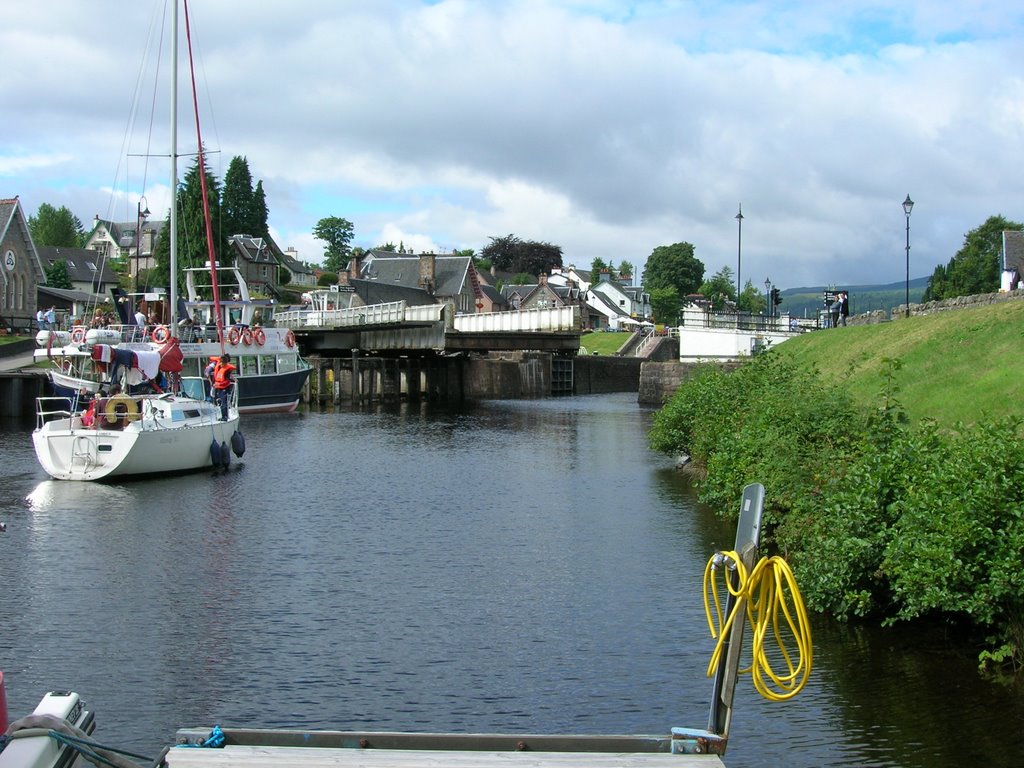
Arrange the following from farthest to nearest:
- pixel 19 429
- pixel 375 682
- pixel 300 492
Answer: pixel 19 429 < pixel 300 492 < pixel 375 682

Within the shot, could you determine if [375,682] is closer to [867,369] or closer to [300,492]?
[300,492]

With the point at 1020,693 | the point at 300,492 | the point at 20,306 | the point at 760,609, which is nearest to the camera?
the point at 760,609

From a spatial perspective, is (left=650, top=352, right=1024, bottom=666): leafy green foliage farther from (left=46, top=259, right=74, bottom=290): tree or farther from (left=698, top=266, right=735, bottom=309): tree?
(left=698, top=266, right=735, bottom=309): tree

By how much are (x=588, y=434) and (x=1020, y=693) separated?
130 feet

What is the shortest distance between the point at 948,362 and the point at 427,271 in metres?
110

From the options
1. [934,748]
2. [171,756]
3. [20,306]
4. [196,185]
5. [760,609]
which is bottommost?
[934,748]

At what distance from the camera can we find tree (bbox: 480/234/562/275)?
190500mm

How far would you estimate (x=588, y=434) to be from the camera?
173 ft

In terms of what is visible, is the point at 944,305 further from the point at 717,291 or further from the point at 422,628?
the point at 717,291

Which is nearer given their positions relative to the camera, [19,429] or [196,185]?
[19,429]

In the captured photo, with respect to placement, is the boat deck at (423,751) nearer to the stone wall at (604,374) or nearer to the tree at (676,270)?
the stone wall at (604,374)

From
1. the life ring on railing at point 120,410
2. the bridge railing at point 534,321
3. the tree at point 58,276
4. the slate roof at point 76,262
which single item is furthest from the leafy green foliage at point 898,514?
the slate roof at point 76,262

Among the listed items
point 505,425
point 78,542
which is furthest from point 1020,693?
point 505,425

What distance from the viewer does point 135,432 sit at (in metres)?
32.8
